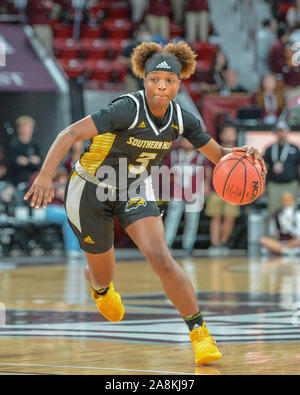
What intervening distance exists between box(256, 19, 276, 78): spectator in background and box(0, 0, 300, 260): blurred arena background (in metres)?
0.02

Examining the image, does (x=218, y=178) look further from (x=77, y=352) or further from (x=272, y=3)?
(x=272, y=3)

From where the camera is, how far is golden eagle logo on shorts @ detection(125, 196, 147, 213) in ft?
18.8

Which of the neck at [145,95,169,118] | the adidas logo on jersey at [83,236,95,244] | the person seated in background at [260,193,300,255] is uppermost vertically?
the neck at [145,95,169,118]

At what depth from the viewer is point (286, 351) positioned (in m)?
5.41

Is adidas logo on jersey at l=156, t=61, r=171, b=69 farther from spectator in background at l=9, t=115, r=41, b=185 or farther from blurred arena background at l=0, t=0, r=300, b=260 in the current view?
spectator in background at l=9, t=115, r=41, b=185

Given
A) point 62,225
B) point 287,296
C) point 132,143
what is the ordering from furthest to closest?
point 62,225 < point 287,296 < point 132,143

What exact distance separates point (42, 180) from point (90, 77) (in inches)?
539

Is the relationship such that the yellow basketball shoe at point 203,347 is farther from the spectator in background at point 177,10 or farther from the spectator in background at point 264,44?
the spectator in background at point 177,10

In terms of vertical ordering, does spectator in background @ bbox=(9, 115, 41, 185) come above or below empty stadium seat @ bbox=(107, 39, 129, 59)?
below

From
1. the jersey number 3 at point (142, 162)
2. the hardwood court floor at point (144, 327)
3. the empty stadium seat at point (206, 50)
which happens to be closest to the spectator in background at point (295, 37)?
the empty stadium seat at point (206, 50)

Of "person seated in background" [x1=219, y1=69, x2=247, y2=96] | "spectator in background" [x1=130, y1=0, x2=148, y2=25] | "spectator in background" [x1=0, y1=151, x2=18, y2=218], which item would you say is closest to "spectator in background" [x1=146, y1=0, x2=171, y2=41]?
"spectator in background" [x1=130, y1=0, x2=148, y2=25]

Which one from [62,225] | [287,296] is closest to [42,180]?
[287,296]

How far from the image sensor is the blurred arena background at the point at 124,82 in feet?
49.5

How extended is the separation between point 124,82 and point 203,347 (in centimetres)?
1301
